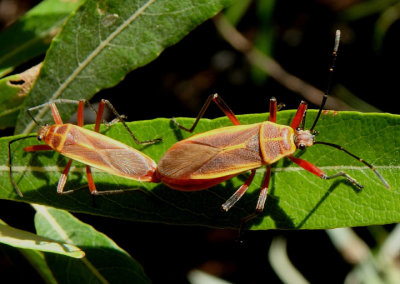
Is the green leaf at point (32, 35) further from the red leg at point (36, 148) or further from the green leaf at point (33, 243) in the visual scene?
the green leaf at point (33, 243)

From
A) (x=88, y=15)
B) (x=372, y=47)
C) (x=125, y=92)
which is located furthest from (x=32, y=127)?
(x=372, y=47)

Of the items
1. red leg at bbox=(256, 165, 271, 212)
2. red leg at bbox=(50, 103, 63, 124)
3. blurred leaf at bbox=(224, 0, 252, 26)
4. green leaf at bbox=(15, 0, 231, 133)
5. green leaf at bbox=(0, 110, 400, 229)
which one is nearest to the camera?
green leaf at bbox=(0, 110, 400, 229)

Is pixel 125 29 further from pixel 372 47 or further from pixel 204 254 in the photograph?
pixel 372 47

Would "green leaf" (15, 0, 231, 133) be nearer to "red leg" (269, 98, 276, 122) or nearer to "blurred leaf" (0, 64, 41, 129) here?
"blurred leaf" (0, 64, 41, 129)

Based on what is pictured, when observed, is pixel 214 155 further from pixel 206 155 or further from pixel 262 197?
pixel 262 197

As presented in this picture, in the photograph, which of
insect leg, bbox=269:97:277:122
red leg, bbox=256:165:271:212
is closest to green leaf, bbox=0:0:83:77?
insect leg, bbox=269:97:277:122

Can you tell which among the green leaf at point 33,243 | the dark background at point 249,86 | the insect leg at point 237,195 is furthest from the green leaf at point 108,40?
the dark background at point 249,86

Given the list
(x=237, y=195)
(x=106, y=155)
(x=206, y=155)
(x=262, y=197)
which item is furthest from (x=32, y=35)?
(x=262, y=197)
